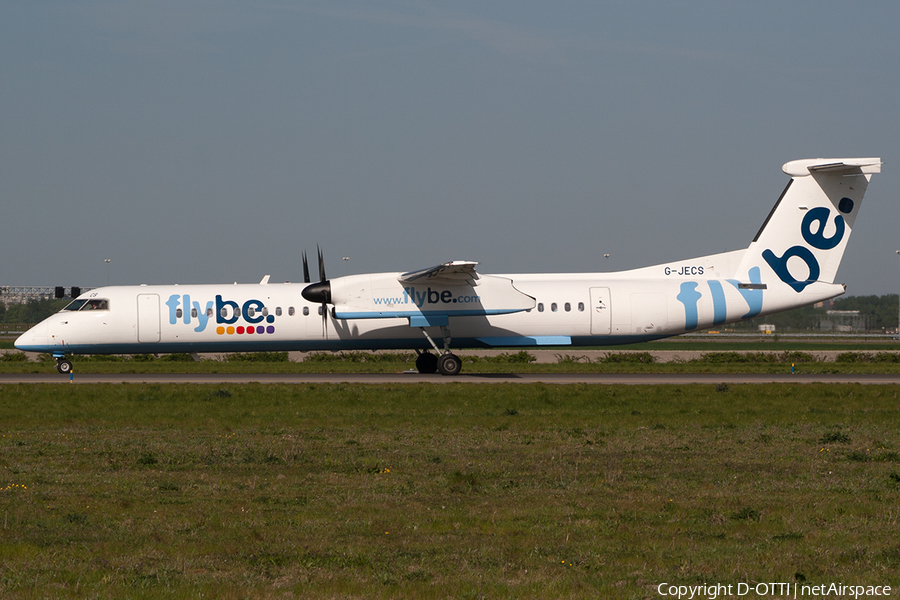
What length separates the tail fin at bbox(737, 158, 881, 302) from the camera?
31.7 m

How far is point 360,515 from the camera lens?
10.1 m

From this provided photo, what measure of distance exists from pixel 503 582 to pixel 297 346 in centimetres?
2478

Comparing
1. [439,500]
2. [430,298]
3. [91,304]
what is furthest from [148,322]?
[439,500]

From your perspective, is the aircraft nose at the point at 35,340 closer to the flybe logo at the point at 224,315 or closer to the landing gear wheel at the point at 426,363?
the flybe logo at the point at 224,315

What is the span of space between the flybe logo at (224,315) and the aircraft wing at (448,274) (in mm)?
5221

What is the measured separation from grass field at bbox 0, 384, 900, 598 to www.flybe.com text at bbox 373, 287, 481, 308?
9.28 meters

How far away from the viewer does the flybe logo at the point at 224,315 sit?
1218 inches

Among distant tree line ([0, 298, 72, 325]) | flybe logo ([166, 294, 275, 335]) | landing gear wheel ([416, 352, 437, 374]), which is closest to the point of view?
flybe logo ([166, 294, 275, 335])

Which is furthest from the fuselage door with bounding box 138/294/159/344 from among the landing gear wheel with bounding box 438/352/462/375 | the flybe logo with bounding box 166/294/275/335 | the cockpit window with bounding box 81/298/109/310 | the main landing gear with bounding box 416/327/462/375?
the landing gear wheel with bounding box 438/352/462/375

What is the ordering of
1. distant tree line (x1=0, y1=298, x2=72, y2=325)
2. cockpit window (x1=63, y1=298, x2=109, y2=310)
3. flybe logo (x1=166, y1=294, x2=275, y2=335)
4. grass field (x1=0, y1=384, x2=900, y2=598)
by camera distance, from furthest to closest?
distant tree line (x1=0, y1=298, x2=72, y2=325)
cockpit window (x1=63, y1=298, x2=109, y2=310)
flybe logo (x1=166, y1=294, x2=275, y2=335)
grass field (x1=0, y1=384, x2=900, y2=598)

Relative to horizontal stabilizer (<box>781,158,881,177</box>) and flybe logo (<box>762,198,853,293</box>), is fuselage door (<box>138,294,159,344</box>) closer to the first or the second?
flybe logo (<box>762,198,853,293</box>)

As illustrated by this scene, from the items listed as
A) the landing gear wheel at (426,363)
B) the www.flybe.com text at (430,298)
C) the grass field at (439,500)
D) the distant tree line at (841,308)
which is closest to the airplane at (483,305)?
the www.flybe.com text at (430,298)

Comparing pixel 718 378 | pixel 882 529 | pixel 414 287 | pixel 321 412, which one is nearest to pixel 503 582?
pixel 882 529

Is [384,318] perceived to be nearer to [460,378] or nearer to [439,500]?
[460,378]
